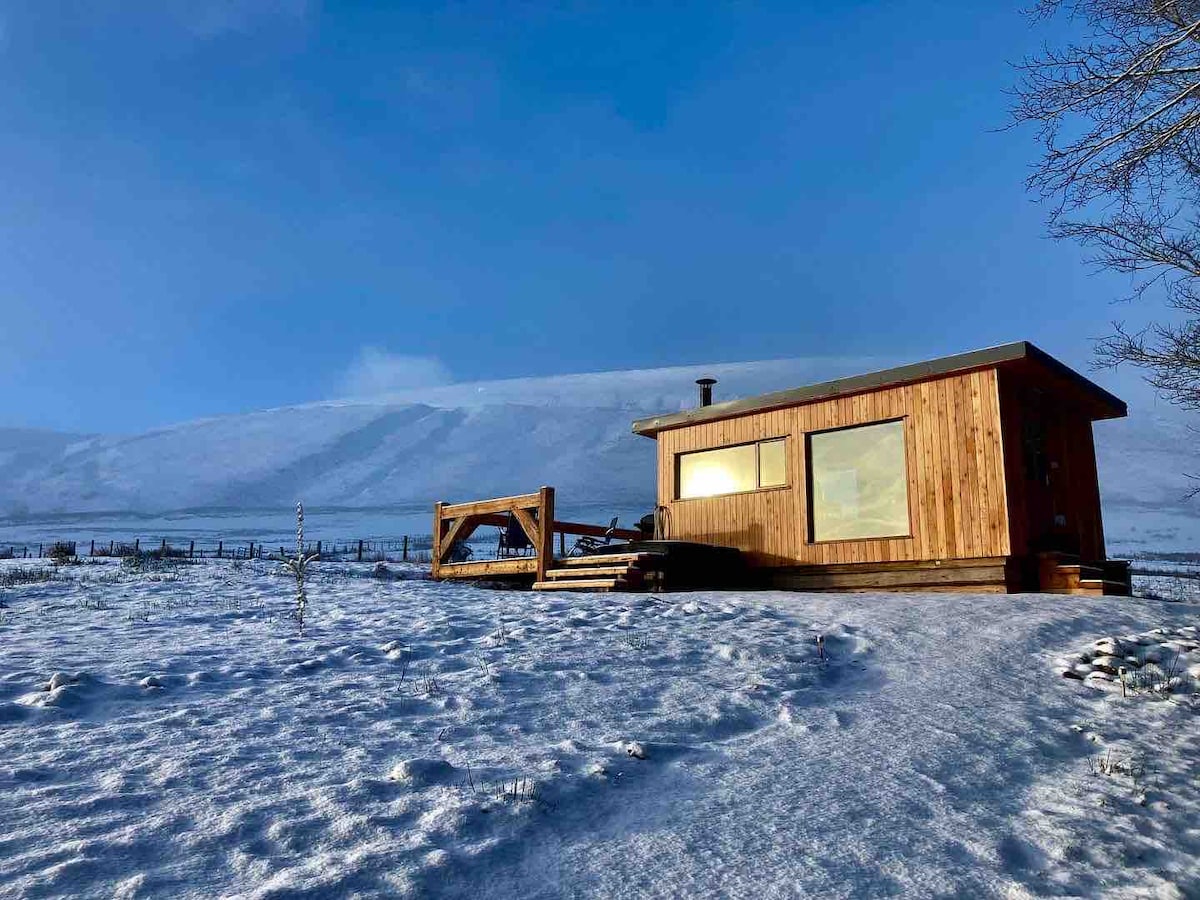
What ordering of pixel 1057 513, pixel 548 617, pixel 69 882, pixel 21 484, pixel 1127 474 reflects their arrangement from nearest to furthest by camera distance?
pixel 69 882 → pixel 548 617 → pixel 1057 513 → pixel 1127 474 → pixel 21 484

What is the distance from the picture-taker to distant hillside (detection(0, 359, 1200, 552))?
298ft

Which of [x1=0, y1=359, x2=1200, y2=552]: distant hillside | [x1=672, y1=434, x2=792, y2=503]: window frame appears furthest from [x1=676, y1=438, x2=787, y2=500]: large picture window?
[x1=0, y1=359, x2=1200, y2=552]: distant hillside

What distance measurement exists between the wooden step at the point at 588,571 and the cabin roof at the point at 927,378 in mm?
3585

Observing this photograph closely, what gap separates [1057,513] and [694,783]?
11.2 metres

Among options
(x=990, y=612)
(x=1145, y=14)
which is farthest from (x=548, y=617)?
(x=1145, y=14)

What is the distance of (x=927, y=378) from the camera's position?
1205 cm

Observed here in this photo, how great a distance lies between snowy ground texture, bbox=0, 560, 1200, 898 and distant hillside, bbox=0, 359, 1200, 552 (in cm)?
6985

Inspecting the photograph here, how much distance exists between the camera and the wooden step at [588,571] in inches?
488

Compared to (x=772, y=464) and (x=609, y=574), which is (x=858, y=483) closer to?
(x=772, y=464)

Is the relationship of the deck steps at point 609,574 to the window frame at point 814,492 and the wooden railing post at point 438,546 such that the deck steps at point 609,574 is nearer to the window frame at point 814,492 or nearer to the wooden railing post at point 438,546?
the window frame at point 814,492

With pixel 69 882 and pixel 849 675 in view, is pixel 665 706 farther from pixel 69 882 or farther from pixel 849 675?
pixel 69 882

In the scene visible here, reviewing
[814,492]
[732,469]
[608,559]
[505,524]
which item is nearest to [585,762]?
[608,559]

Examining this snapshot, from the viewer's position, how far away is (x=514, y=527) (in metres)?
20.6

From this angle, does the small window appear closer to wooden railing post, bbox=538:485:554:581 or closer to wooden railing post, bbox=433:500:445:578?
wooden railing post, bbox=538:485:554:581
